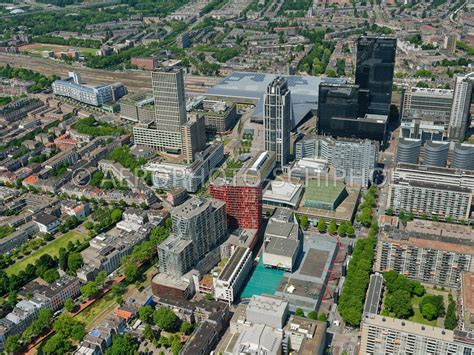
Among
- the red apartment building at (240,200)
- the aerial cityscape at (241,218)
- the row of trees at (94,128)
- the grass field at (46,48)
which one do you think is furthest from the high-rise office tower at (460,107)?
the grass field at (46,48)

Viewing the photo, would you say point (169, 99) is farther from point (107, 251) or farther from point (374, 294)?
point (374, 294)

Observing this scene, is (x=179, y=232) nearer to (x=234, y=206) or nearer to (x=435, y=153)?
(x=234, y=206)

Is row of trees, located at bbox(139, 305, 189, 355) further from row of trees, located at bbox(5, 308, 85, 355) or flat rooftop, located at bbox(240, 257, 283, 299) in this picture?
flat rooftop, located at bbox(240, 257, 283, 299)

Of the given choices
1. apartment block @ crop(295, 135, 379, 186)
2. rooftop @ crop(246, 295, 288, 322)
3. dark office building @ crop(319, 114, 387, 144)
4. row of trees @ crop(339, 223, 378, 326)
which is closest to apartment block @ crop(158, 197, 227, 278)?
rooftop @ crop(246, 295, 288, 322)

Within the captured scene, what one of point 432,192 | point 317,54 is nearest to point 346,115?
point 432,192

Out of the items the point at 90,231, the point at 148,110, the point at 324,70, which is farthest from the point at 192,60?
the point at 90,231

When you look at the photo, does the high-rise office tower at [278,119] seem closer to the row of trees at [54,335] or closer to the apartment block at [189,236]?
the apartment block at [189,236]
